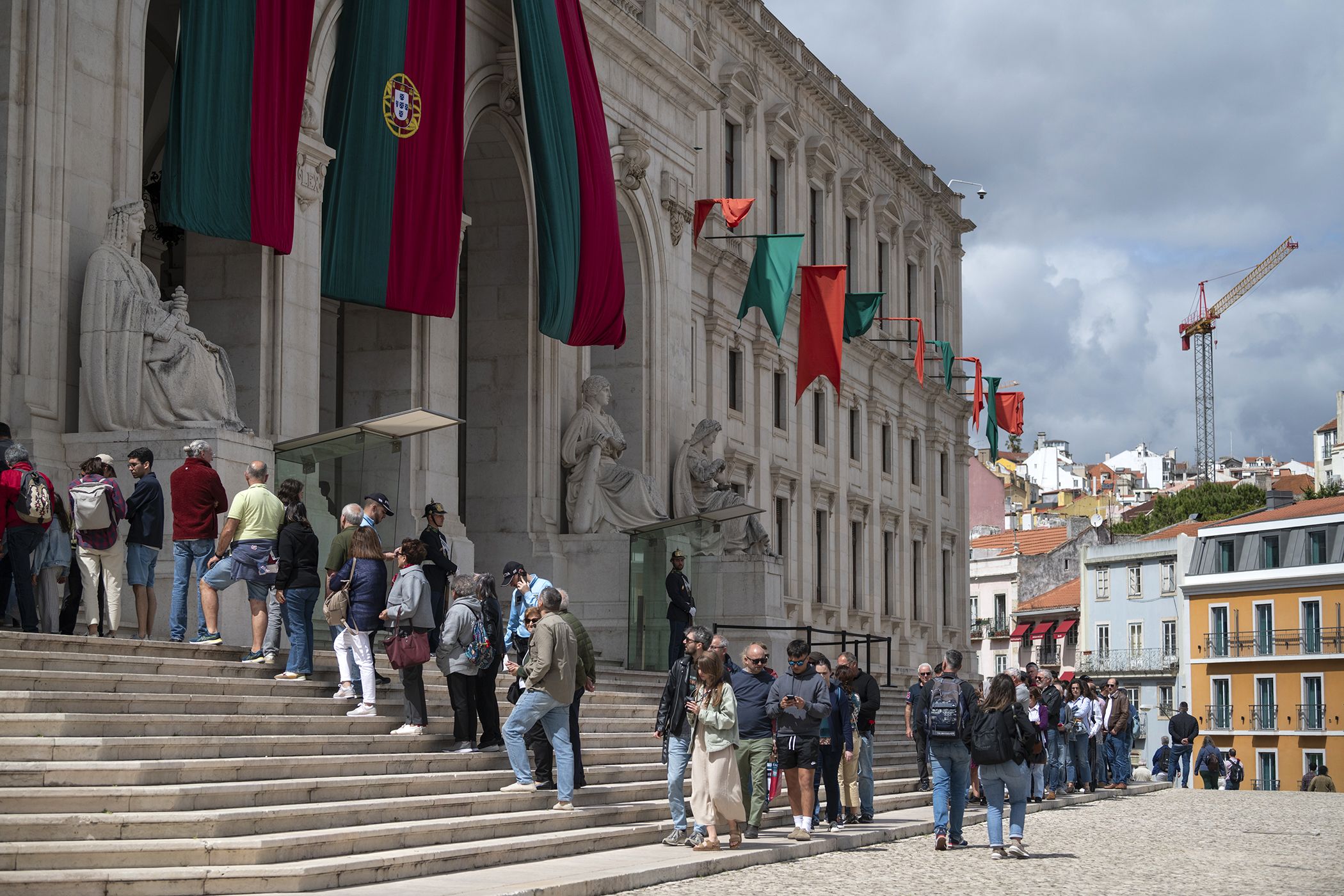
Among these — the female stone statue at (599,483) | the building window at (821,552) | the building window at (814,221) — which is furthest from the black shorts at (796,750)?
the building window at (814,221)

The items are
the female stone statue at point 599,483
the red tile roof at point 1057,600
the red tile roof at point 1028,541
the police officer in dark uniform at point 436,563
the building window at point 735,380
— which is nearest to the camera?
the police officer in dark uniform at point 436,563

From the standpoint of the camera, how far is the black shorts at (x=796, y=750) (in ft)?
51.3

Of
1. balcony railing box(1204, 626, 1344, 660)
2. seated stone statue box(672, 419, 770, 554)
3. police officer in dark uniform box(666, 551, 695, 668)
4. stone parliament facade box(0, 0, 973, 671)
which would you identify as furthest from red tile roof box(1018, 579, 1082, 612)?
police officer in dark uniform box(666, 551, 695, 668)

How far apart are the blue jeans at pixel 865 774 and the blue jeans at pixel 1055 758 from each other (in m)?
6.04

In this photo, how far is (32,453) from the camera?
660 inches

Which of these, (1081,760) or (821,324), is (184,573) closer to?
(1081,760)

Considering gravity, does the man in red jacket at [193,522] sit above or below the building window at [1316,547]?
below

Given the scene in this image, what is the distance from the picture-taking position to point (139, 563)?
1480cm

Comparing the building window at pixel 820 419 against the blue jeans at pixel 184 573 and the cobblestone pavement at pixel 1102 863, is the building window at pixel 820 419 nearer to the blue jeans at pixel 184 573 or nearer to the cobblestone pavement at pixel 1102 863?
the cobblestone pavement at pixel 1102 863

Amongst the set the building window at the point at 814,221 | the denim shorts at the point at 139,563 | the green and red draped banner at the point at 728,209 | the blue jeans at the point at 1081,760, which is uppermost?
the building window at the point at 814,221

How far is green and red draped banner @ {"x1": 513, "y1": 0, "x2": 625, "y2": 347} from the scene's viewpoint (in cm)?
2453

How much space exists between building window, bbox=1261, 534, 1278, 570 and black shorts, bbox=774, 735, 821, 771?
4866cm

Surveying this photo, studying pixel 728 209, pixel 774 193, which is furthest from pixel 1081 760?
pixel 774 193

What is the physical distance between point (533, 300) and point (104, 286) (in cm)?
988
